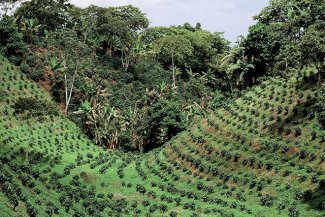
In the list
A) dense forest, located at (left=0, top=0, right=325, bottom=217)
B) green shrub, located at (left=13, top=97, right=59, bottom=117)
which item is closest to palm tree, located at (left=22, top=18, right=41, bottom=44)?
dense forest, located at (left=0, top=0, right=325, bottom=217)

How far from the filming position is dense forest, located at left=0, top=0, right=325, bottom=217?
138 feet

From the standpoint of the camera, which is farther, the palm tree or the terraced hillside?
the palm tree

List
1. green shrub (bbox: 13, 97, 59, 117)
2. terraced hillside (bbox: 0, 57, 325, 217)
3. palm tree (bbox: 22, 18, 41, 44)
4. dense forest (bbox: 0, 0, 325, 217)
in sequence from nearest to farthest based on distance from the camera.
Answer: terraced hillside (bbox: 0, 57, 325, 217), dense forest (bbox: 0, 0, 325, 217), green shrub (bbox: 13, 97, 59, 117), palm tree (bbox: 22, 18, 41, 44)

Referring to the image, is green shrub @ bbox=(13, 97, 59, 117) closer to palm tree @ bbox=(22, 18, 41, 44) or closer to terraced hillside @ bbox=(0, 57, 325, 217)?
terraced hillside @ bbox=(0, 57, 325, 217)

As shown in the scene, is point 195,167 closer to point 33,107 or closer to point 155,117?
point 155,117

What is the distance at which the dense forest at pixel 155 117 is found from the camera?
138ft

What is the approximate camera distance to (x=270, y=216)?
3675 cm

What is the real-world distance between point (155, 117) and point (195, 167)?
19787 mm

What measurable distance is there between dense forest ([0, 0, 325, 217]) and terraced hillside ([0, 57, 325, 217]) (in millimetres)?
161

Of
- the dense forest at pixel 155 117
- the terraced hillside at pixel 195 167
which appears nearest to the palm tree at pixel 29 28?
the dense forest at pixel 155 117

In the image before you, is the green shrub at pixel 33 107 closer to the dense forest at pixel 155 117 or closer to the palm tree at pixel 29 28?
the dense forest at pixel 155 117

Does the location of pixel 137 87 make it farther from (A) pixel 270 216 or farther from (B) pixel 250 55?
(A) pixel 270 216

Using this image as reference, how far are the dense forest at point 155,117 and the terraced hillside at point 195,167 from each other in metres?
0.16

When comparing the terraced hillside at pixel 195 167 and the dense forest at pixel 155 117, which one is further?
the dense forest at pixel 155 117
